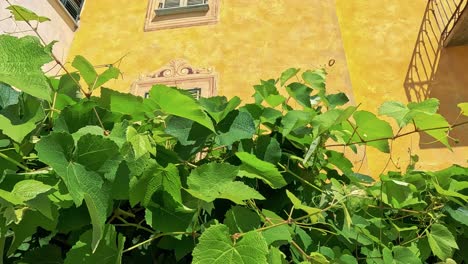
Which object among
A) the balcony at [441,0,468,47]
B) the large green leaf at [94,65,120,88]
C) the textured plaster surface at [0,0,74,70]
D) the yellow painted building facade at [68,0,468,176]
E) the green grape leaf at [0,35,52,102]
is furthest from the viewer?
the textured plaster surface at [0,0,74,70]

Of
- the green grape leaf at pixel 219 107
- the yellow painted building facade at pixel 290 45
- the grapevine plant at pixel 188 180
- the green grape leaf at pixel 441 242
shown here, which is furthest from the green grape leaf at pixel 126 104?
the yellow painted building facade at pixel 290 45

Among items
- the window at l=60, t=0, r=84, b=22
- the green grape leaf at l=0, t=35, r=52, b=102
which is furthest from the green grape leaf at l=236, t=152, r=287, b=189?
the window at l=60, t=0, r=84, b=22

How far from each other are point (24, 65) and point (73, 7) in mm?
6131

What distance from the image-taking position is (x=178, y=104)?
110cm

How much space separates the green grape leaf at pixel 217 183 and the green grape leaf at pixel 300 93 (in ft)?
2.03

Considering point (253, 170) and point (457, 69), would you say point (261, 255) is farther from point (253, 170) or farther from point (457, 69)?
point (457, 69)

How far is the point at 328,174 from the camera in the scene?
1639 mm

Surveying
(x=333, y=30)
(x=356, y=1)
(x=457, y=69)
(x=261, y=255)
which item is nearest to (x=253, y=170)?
(x=261, y=255)

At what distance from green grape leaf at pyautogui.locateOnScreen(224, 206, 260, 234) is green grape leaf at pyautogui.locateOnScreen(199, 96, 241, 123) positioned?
28 centimetres

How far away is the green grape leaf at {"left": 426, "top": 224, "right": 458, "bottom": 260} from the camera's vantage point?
4.46 feet

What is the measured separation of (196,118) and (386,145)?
682mm

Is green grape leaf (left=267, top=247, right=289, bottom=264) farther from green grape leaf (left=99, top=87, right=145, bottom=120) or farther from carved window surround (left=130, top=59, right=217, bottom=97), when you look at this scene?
carved window surround (left=130, top=59, right=217, bottom=97)

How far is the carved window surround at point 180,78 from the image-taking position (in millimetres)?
5250

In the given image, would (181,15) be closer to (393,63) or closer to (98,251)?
(393,63)
